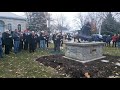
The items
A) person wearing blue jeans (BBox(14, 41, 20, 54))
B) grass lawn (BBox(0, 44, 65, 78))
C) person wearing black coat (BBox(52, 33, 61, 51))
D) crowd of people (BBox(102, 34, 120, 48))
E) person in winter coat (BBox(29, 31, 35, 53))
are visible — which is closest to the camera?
grass lawn (BBox(0, 44, 65, 78))

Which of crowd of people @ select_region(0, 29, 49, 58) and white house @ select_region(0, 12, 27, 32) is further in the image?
white house @ select_region(0, 12, 27, 32)

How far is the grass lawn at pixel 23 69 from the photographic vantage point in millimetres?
6168

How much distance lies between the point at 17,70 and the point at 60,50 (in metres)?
3.68

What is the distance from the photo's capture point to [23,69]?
6.79m

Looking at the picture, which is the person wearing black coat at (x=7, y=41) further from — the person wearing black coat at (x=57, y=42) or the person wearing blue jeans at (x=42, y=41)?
the person wearing black coat at (x=57, y=42)

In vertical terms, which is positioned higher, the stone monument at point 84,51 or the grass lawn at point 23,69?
the stone monument at point 84,51

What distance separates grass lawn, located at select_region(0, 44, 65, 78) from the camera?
20.2ft

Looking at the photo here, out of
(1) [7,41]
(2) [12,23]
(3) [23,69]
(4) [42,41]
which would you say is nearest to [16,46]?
(1) [7,41]

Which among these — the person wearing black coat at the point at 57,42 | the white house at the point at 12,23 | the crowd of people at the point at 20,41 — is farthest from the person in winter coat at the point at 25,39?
the person wearing black coat at the point at 57,42

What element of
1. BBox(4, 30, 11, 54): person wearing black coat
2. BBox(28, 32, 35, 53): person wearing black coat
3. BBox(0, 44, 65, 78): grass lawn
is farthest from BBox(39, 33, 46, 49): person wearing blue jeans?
BBox(0, 44, 65, 78): grass lawn

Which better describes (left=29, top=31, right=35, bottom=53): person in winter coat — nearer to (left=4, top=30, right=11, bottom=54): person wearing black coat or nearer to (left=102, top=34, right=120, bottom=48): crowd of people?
(left=4, top=30, right=11, bottom=54): person wearing black coat

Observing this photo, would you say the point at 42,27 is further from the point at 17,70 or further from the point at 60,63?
the point at 17,70
